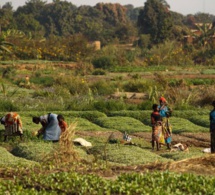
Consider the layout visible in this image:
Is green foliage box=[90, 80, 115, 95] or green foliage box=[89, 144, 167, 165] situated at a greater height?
green foliage box=[89, 144, 167, 165]

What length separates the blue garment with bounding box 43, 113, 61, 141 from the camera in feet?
58.0

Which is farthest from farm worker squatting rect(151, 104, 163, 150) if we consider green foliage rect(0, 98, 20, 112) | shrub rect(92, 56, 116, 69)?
shrub rect(92, 56, 116, 69)

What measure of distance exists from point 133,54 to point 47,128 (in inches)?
1412

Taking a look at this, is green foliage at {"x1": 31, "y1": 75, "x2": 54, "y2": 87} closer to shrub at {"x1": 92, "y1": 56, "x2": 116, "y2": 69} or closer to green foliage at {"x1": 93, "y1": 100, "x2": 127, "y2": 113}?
shrub at {"x1": 92, "y1": 56, "x2": 116, "y2": 69}

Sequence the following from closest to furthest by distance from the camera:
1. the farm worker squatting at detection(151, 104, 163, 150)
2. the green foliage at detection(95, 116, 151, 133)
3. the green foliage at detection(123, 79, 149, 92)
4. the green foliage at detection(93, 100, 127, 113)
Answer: the farm worker squatting at detection(151, 104, 163, 150) < the green foliage at detection(95, 116, 151, 133) < the green foliage at detection(93, 100, 127, 113) < the green foliage at detection(123, 79, 149, 92)

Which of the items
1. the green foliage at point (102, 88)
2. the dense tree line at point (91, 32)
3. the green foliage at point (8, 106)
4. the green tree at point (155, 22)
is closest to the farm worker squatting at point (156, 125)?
the green foliage at point (8, 106)

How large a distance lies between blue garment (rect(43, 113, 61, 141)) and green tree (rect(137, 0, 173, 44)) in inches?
1939

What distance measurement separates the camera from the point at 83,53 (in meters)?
52.7

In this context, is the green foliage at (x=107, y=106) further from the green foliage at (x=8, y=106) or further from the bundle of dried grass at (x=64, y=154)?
the bundle of dried grass at (x=64, y=154)

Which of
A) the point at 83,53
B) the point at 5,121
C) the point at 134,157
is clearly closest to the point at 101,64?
the point at 83,53

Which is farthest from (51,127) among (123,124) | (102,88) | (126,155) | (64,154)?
(102,88)

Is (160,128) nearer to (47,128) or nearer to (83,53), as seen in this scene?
(47,128)

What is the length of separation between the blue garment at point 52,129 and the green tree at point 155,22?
162ft

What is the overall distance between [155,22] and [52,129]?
183ft
